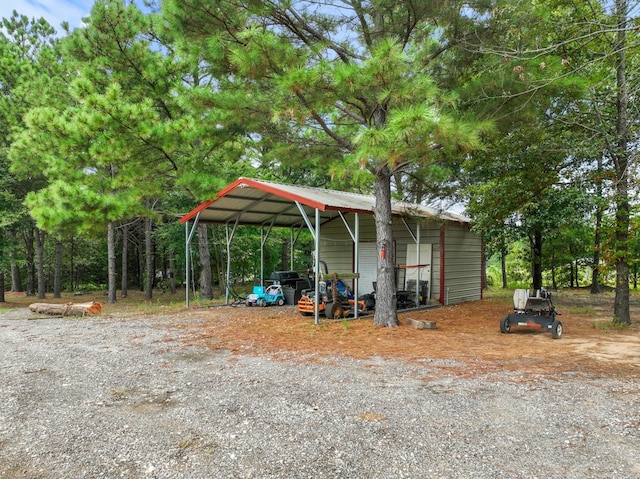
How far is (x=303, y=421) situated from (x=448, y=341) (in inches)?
156

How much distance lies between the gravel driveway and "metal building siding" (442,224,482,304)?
7.23 metres

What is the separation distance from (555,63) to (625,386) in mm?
4725

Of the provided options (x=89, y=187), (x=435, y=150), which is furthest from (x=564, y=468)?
(x=89, y=187)

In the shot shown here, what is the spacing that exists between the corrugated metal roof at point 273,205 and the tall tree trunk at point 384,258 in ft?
2.80

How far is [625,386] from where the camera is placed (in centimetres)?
427

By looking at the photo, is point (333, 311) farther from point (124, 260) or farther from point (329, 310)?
point (124, 260)

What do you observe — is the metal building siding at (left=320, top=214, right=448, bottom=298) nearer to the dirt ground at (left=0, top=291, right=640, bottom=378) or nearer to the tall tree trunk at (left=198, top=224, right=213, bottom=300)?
the dirt ground at (left=0, top=291, right=640, bottom=378)

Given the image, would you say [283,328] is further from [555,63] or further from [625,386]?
[555,63]

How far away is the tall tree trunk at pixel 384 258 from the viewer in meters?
7.96

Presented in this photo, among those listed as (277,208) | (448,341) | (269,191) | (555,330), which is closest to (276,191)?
(269,191)

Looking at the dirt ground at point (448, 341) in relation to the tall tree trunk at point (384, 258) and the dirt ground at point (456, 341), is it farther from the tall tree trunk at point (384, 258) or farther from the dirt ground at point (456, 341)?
the tall tree trunk at point (384, 258)

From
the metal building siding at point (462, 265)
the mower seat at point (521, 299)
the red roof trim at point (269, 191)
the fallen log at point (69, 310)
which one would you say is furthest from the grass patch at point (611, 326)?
the fallen log at point (69, 310)

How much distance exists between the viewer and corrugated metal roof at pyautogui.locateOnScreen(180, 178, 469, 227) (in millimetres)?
8711

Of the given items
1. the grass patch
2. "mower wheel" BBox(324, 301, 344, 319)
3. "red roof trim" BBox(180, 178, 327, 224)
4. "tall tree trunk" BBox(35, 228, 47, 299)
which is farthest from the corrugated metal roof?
"tall tree trunk" BBox(35, 228, 47, 299)
